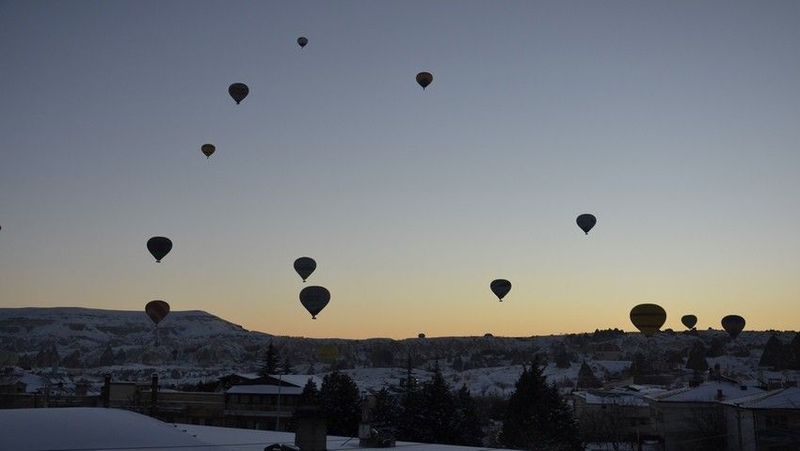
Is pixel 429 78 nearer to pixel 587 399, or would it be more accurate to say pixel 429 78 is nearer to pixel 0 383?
pixel 587 399

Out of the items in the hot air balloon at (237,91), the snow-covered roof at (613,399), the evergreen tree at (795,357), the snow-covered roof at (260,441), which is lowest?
the snow-covered roof at (613,399)

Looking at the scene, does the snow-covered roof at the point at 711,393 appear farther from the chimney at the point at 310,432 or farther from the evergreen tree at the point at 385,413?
the chimney at the point at 310,432

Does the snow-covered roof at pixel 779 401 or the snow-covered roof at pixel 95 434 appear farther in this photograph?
the snow-covered roof at pixel 779 401

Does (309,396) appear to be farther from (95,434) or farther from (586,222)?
(95,434)

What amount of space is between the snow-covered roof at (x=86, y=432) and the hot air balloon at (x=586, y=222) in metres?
35.2

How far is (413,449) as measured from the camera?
2698 cm

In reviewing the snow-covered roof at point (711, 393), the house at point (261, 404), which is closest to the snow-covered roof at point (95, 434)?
the house at point (261, 404)

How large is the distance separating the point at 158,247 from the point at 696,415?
45.8 metres

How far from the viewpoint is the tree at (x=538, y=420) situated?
5991cm

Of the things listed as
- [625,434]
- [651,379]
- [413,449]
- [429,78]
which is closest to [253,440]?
[413,449]

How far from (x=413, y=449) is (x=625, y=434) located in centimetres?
5545

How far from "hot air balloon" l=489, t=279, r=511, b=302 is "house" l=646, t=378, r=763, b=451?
20.1m

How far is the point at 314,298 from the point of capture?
51.9 metres

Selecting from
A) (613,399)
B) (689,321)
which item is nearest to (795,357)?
(613,399)
